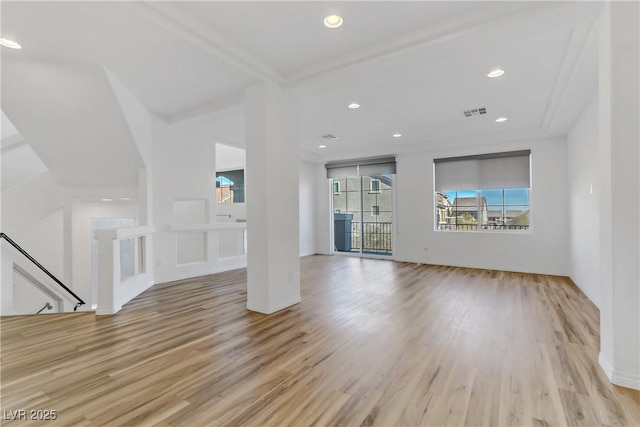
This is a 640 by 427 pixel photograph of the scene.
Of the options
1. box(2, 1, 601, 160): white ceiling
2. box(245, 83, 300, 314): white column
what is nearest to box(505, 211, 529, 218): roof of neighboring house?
box(2, 1, 601, 160): white ceiling

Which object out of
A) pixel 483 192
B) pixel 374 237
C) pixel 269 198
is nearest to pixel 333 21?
pixel 269 198

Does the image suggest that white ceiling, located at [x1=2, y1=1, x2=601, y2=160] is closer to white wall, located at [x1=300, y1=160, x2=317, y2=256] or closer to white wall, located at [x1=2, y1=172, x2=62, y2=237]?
white wall, located at [x1=2, y1=172, x2=62, y2=237]

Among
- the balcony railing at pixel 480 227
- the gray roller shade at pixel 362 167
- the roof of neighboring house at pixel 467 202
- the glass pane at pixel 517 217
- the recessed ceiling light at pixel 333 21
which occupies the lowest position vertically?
the balcony railing at pixel 480 227

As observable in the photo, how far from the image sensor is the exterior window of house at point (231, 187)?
9758 mm

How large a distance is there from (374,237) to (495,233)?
310 cm

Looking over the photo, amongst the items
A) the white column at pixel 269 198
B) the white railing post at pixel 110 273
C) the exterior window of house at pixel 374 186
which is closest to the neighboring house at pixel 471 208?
the exterior window of house at pixel 374 186

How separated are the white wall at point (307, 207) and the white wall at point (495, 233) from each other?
2568mm

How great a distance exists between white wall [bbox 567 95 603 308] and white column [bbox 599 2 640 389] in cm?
165

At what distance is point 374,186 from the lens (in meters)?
8.33

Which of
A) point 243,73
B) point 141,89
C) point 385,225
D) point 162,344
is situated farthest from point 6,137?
point 385,225

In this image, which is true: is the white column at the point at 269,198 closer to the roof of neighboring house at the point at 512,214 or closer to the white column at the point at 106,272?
the white column at the point at 106,272

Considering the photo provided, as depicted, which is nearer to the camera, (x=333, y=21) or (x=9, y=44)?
(x=333, y=21)

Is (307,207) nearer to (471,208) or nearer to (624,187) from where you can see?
(471,208)

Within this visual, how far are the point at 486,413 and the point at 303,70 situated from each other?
3.55m
